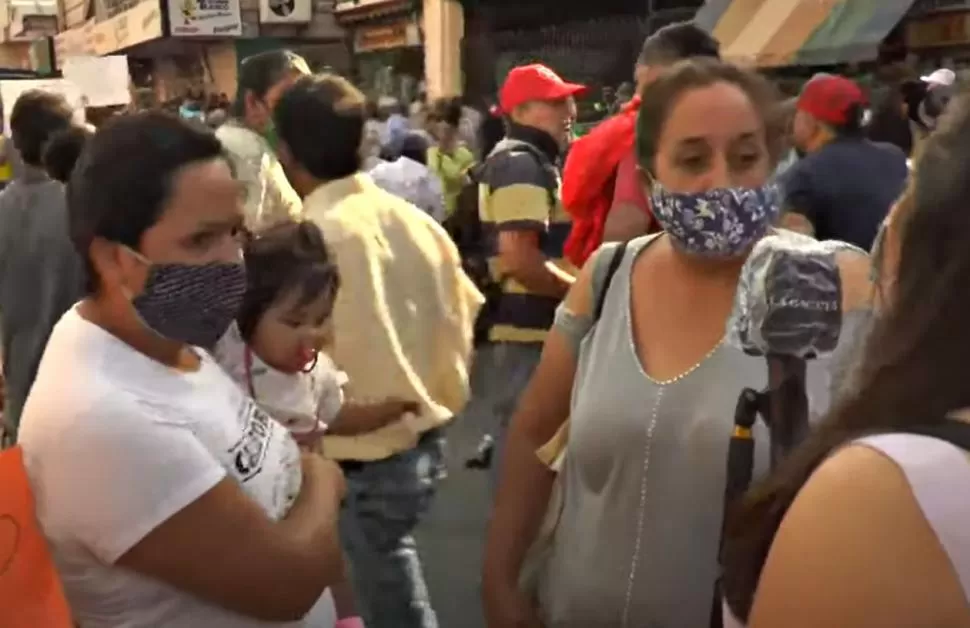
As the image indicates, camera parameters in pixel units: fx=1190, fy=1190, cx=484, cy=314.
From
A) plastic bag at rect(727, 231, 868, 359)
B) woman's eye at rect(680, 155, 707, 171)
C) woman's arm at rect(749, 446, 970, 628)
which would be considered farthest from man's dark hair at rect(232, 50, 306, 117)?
woman's arm at rect(749, 446, 970, 628)

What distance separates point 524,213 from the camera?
373 centimetres

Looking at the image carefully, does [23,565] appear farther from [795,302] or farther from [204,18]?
[204,18]

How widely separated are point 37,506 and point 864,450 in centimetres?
109

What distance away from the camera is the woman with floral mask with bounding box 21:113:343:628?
154 centimetres

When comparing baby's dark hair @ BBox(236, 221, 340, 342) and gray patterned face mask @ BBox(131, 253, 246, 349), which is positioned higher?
gray patterned face mask @ BBox(131, 253, 246, 349)

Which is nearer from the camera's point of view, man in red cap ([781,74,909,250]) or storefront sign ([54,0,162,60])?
man in red cap ([781,74,909,250])

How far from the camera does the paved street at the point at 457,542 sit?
4164 millimetres

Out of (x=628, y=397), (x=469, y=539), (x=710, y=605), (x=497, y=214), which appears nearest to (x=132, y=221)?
(x=628, y=397)

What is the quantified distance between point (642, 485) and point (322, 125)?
1.50m

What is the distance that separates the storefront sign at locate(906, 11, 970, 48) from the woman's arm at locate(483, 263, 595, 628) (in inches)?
409

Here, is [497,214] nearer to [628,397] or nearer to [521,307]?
[521,307]

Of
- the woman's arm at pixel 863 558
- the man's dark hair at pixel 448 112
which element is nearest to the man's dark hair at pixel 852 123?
the woman's arm at pixel 863 558

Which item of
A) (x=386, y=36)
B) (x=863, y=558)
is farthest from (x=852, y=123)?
(x=386, y=36)

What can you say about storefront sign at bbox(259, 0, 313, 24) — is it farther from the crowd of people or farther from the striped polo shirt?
the crowd of people
